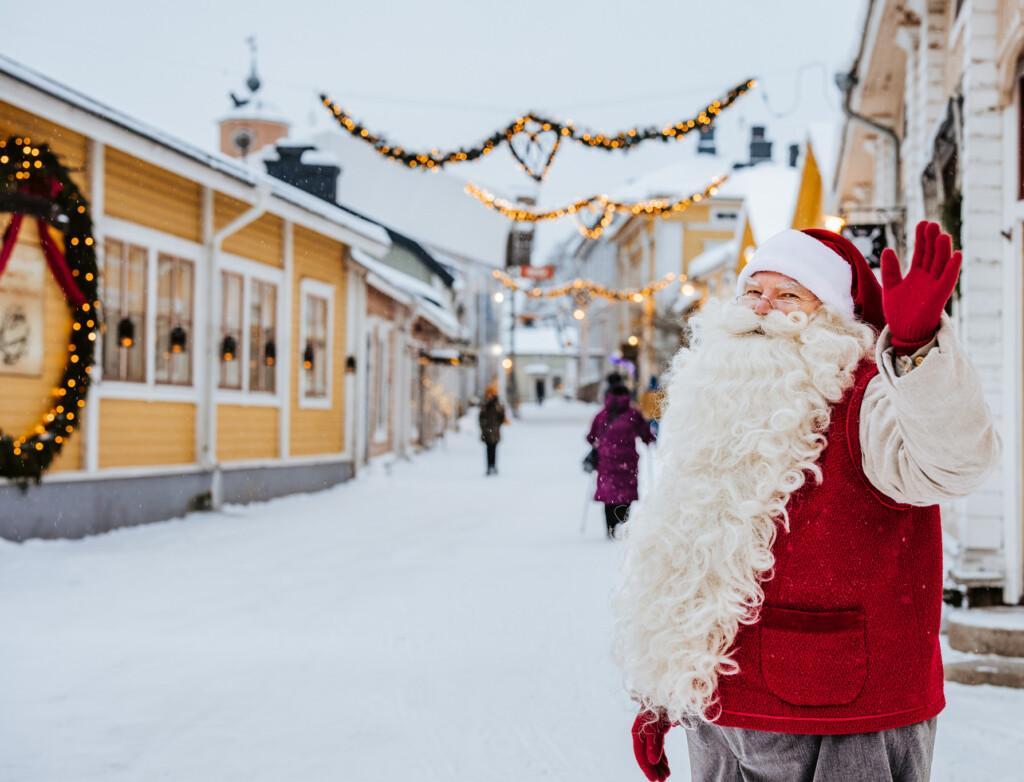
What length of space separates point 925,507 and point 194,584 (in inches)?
259

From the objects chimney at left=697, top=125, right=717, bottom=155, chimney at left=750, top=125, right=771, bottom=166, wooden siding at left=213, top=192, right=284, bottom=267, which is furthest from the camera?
chimney at left=697, top=125, right=717, bottom=155

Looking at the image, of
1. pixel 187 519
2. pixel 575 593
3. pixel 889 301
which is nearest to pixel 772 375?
pixel 889 301

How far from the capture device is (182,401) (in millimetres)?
11750

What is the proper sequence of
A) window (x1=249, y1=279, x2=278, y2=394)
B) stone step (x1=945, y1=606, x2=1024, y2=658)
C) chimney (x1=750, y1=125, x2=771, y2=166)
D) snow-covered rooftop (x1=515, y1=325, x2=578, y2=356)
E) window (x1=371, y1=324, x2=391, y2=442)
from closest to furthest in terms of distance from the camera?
stone step (x1=945, y1=606, x2=1024, y2=658), window (x1=249, y1=279, x2=278, y2=394), window (x1=371, y1=324, x2=391, y2=442), chimney (x1=750, y1=125, x2=771, y2=166), snow-covered rooftop (x1=515, y1=325, x2=578, y2=356)

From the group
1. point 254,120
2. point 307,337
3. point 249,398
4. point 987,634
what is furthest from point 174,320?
point 254,120

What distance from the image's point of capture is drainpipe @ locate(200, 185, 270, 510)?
39.7 feet

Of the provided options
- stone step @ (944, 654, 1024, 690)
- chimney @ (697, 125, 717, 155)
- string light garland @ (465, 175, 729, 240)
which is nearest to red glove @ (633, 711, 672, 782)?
stone step @ (944, 654, 1024, 690)

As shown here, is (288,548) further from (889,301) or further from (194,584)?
(889,301)

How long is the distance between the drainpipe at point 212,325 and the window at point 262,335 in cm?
109

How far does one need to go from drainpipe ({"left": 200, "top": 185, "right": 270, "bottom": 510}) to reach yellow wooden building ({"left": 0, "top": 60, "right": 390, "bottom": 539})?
0.02 meters

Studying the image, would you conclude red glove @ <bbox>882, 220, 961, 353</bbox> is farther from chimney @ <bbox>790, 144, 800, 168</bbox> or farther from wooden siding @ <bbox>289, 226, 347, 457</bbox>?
chimney @ <bbox>790, 144, 800, 168</bbox>

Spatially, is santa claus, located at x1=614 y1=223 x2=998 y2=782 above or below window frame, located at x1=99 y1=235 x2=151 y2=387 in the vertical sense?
below

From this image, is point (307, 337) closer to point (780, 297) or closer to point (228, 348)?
point (228, 348)

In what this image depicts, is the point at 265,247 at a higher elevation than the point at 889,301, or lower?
higher
